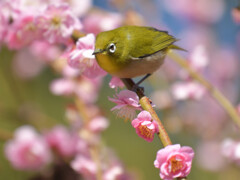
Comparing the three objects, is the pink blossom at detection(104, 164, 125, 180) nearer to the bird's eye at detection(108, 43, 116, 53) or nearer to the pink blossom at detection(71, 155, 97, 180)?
the pink blossom at detection(71, 155, 97, 180)

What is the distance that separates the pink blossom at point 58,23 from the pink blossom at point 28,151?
711 mm

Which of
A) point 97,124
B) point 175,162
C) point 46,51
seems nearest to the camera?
point 175,162

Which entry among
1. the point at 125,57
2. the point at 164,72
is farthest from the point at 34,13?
the point at 164,72

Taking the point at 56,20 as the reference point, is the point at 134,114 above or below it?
below

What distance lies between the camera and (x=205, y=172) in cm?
262

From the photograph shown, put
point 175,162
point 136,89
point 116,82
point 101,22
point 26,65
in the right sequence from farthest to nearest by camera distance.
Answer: point 26,65
point 101,22
point 116,82
point 136,89
point 175,162

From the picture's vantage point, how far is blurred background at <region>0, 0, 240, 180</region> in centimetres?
198

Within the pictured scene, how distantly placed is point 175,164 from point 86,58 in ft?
1.38

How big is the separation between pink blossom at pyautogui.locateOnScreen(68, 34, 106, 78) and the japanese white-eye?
2 cm

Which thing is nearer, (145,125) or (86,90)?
(145,125)

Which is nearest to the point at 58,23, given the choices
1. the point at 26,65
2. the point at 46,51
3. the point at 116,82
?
the point at 116,82

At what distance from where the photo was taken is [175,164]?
2.83 ft

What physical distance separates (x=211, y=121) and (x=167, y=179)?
171 centimetres

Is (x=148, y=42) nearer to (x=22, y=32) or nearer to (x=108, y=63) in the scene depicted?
(x=108, y=63)
